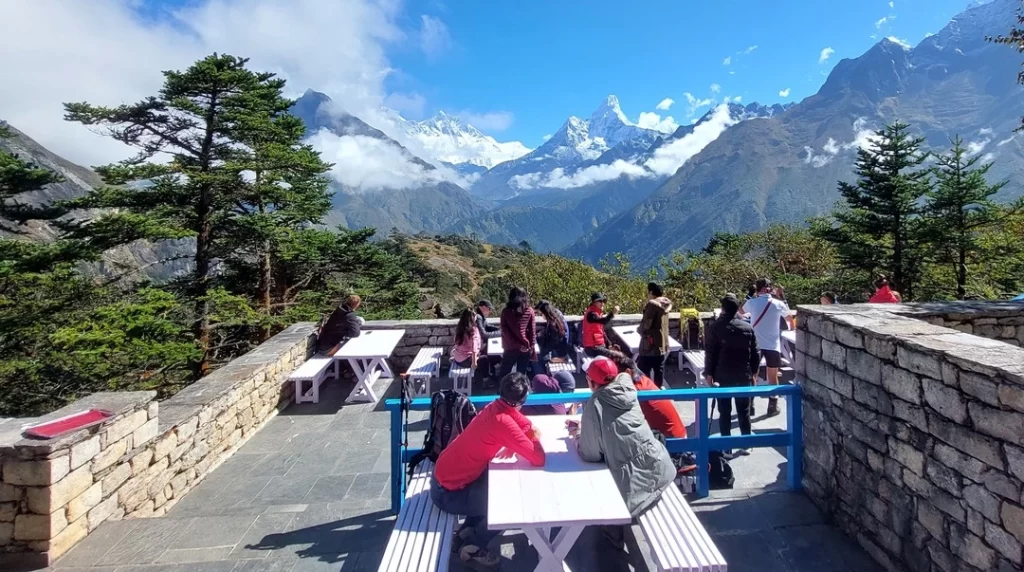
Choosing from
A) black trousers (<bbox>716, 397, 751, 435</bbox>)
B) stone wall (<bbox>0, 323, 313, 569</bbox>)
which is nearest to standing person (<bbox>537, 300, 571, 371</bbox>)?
black trousers (<bbox>716, 397, 751, 435</bbox>)

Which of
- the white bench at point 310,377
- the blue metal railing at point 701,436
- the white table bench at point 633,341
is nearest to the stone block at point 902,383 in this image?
the blue metal railing at point 701,436

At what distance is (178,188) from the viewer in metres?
16.6

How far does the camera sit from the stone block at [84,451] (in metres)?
3.33

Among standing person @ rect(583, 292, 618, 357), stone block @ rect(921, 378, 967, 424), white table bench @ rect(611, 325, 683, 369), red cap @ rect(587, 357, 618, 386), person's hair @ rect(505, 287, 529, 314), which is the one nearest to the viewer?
stone block @ rect(921, 378, 967, 424)

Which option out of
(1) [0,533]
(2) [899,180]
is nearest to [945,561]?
(1) [0,533]

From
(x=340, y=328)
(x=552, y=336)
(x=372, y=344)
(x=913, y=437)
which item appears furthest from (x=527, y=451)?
(x=340, y=328)

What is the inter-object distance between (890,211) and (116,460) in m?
21.3

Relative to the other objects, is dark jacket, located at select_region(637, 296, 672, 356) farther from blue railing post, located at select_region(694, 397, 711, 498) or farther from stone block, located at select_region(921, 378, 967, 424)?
stone block, located at select_region(921, 378, 967, 424)

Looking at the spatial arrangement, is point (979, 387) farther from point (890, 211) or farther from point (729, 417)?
point (890, 211)

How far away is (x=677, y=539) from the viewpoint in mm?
2588

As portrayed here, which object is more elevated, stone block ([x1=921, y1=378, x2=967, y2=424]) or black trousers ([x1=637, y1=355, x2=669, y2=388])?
stone block ([x1=921, y1=378, x2=967, y2=424])

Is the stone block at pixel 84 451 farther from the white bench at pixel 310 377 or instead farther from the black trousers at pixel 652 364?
the black trousers at pixel 652 364

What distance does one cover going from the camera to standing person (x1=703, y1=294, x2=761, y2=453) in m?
4.59

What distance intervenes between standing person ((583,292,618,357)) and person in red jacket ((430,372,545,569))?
A: 341cm
